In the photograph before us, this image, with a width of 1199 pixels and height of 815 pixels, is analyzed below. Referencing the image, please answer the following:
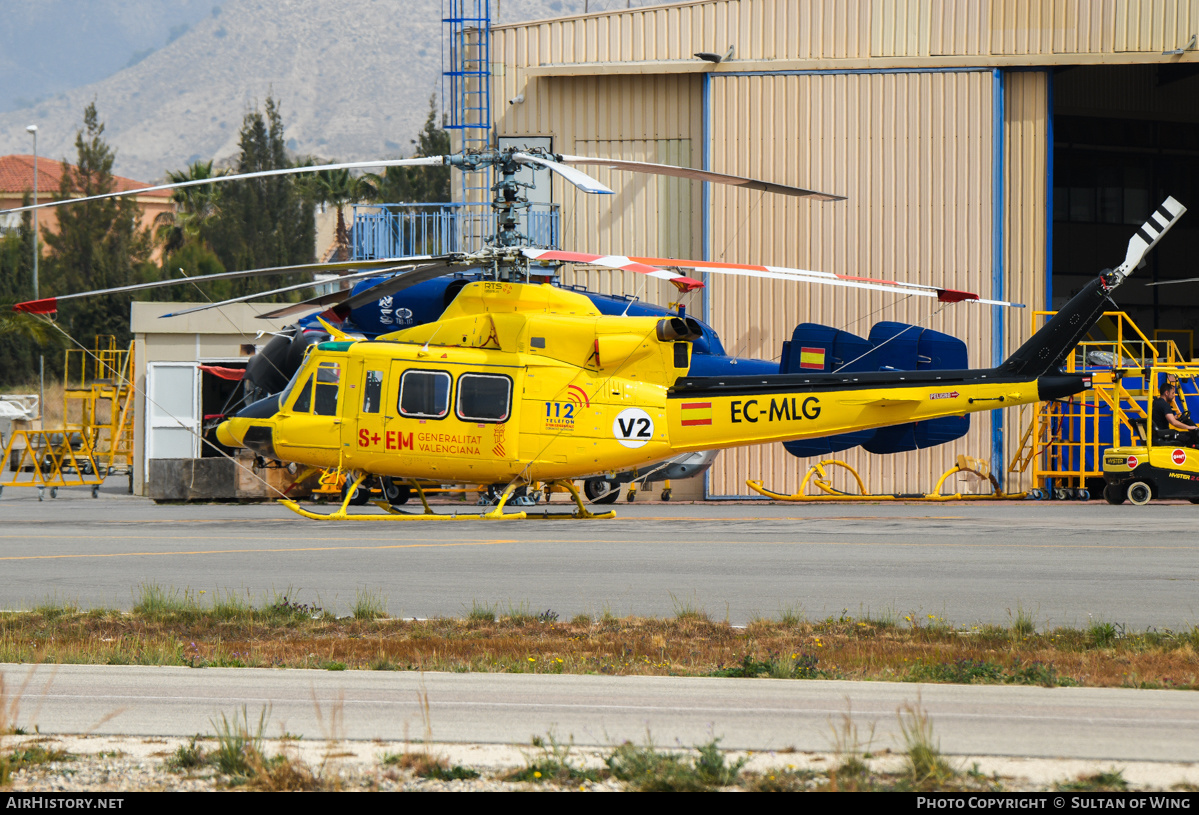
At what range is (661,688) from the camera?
7008mm

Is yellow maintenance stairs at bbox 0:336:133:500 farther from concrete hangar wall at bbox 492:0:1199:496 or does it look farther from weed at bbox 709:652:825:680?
weed at bbox 709:652:825:680

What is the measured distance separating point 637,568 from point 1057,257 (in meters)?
38.2

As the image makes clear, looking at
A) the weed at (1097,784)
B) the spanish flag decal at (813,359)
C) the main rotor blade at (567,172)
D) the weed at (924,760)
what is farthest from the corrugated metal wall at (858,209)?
the weed at (1097,784)

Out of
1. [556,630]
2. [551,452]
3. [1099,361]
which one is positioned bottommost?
[556,630]

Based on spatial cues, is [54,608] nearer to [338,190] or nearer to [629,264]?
[629,264]

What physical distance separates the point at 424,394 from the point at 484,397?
906mm

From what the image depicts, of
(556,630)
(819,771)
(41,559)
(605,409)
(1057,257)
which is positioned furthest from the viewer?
(1057,257)

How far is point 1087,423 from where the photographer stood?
26.4 m

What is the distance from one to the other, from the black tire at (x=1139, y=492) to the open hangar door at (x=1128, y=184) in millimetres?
22616

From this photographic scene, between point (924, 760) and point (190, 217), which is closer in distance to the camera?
point (924, 760)

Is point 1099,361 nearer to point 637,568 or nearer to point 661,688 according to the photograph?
point 637,568

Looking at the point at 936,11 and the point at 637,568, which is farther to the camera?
the point at 936,11

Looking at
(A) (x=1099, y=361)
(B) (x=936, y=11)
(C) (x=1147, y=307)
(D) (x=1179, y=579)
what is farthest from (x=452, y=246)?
(C) (x=1147, y=307)

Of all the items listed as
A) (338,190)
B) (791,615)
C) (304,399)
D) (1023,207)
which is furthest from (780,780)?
(338,190)
